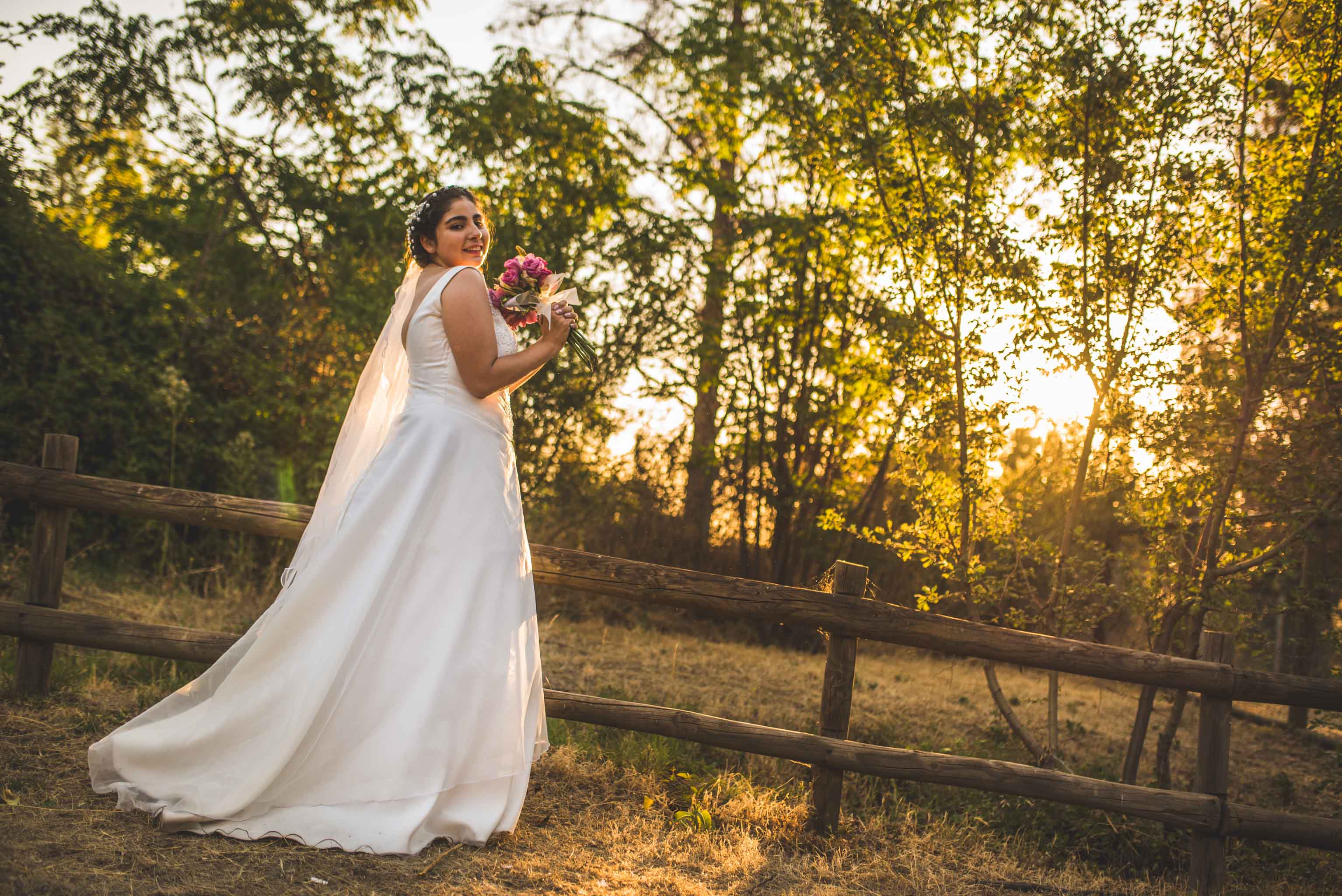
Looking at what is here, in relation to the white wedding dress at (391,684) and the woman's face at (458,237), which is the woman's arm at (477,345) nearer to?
the white wedding dress at (391,684)

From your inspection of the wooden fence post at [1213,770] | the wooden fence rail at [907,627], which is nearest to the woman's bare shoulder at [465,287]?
the wooden fence rail at [907,627]

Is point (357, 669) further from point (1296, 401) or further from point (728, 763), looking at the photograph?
point (1296, 401)

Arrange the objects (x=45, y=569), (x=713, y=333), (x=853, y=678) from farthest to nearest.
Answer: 1. (x=713, y=333)
2. (x=45, y=569)
3. (x=853, y=678)

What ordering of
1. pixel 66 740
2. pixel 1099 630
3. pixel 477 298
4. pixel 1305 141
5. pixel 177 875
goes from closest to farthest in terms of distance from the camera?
pixel 177 875
pixel 477 298
pixel 66 740
pixel 1305 141
pixel 1099 630

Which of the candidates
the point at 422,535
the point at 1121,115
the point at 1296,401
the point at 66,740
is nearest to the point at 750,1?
the point at 1121,115

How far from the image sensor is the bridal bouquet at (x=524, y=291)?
12.3ft

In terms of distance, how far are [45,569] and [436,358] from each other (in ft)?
8.64

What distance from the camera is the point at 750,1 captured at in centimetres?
939

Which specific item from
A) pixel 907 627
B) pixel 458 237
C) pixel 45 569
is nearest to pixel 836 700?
pixel 907 627

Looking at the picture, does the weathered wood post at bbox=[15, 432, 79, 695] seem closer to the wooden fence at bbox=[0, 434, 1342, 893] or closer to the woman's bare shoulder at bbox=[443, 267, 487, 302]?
the wooden fence at bbox=[0, 434, 1342, 893]

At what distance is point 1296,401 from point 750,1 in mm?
6799

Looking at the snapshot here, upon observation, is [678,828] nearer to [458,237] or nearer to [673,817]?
[673,817]

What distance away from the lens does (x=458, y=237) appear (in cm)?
371

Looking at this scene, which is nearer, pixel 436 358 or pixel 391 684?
pixel 391 684
